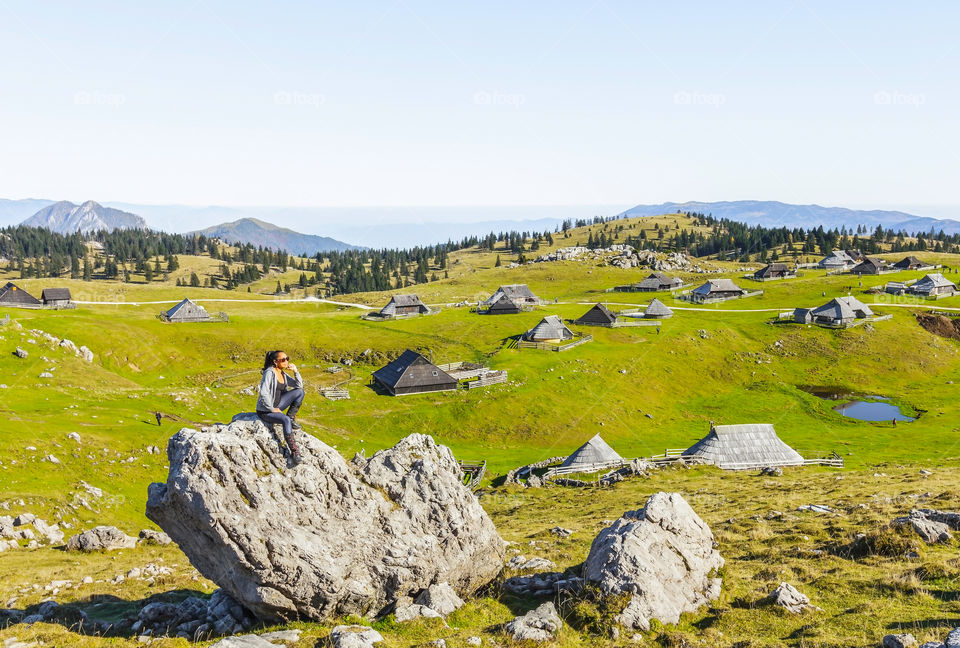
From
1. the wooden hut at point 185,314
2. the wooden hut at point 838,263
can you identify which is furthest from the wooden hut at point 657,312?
the wooden hut at point 838,263

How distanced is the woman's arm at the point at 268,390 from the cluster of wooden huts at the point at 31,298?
11091 cm

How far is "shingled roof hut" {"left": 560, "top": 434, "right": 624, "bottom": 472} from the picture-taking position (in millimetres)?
51906

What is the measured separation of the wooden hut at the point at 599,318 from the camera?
338ft

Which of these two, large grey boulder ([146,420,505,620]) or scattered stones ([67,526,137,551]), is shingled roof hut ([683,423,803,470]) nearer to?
large grey boulder ([146,420,505,620])

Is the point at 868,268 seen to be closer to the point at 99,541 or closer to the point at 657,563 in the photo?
the point at 657,563

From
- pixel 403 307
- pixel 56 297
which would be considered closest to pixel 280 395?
pixel 403 307

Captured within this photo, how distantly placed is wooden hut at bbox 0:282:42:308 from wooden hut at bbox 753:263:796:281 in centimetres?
18062

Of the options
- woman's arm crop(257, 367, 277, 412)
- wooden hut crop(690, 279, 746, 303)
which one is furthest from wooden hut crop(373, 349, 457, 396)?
wooden hut crop(690, 279, 746, 303)

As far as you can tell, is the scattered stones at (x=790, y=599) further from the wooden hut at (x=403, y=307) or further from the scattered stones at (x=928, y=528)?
the wooden hut at (x=403, y=307)

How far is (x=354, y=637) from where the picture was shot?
1435cm

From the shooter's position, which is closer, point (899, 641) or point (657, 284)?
point (899, 641)

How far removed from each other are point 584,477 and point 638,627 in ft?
118

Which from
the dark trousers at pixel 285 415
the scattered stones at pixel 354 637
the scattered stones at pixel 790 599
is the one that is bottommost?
the scattered stones at pixel 354 637

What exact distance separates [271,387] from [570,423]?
54921 millimetres
